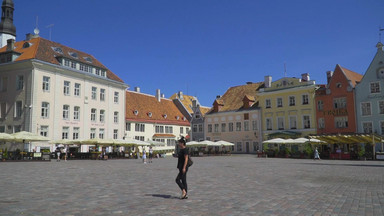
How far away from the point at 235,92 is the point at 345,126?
20075 millimetres

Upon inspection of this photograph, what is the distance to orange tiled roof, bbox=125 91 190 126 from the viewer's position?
177ft

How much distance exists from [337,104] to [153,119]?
28430mm

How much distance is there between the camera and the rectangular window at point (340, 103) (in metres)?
41.8

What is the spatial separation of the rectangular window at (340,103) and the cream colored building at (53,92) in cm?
3006

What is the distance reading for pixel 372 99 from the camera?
3972 centimetres

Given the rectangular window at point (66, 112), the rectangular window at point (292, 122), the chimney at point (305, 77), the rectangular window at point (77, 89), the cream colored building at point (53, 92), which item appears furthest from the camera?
the chimney at point (305, 77)

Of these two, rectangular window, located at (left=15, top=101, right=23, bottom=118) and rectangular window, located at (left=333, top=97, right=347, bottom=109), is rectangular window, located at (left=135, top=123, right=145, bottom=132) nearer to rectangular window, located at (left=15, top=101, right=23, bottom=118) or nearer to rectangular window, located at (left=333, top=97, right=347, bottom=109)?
rectangular window, located at (left=15, top=101, right=23, bottom=118)

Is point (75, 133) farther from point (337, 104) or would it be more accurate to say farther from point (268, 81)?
point (337, 104)

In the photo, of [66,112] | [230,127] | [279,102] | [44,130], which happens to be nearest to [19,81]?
[66,112]

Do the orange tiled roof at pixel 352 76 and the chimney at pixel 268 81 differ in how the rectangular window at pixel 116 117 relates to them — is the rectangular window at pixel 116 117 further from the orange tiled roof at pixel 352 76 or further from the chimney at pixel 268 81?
the orange tiled roof at pixel 352 76

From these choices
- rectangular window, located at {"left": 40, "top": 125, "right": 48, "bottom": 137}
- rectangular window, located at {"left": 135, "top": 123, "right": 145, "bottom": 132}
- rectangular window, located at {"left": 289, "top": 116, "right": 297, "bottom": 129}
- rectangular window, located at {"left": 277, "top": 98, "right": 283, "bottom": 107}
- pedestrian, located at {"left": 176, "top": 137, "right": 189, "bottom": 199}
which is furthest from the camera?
rectangular window, located at {"left": 135, "top": 123, "right": 145, "bottom": 132}

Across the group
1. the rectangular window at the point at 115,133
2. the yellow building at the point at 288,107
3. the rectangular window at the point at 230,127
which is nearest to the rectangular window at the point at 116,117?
the rectangular window at the point at 115,133

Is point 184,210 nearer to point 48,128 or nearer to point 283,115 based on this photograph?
point 48,128

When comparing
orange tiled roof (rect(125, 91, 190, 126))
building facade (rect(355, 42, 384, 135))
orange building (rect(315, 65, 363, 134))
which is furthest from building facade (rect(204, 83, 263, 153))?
building facade (rect(355, 42, 384, 135))
